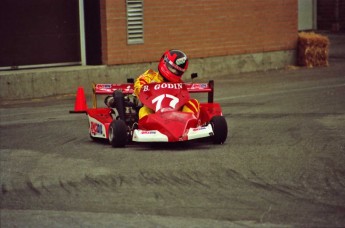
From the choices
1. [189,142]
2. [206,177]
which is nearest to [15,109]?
[189,142]

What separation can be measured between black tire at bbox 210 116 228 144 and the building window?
873 cm

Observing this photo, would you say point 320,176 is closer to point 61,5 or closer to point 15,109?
point 15,109

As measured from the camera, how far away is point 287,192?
9.52 m

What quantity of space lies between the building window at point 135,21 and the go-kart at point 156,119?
7660mm

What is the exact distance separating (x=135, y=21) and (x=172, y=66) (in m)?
8.26

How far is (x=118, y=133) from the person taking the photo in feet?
40.7

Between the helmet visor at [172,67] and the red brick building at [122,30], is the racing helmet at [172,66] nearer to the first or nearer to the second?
the helmet visor at [172,67]

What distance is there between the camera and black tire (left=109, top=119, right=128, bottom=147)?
12414 mm

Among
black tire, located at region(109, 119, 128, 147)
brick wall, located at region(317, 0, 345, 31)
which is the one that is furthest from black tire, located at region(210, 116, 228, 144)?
brick wall, located at region(317, 0, 345, 31)

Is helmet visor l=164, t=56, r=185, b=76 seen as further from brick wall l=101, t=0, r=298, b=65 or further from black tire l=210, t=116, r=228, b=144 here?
brick wall l=101, t=0, r=298, b=65

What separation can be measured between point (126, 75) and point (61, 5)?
1.92 m

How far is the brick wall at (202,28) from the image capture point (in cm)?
2084

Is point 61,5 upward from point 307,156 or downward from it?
upward

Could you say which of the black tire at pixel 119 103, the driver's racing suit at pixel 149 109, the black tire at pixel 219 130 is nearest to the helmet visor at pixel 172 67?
the driver's racing suit at pixel 149 109
